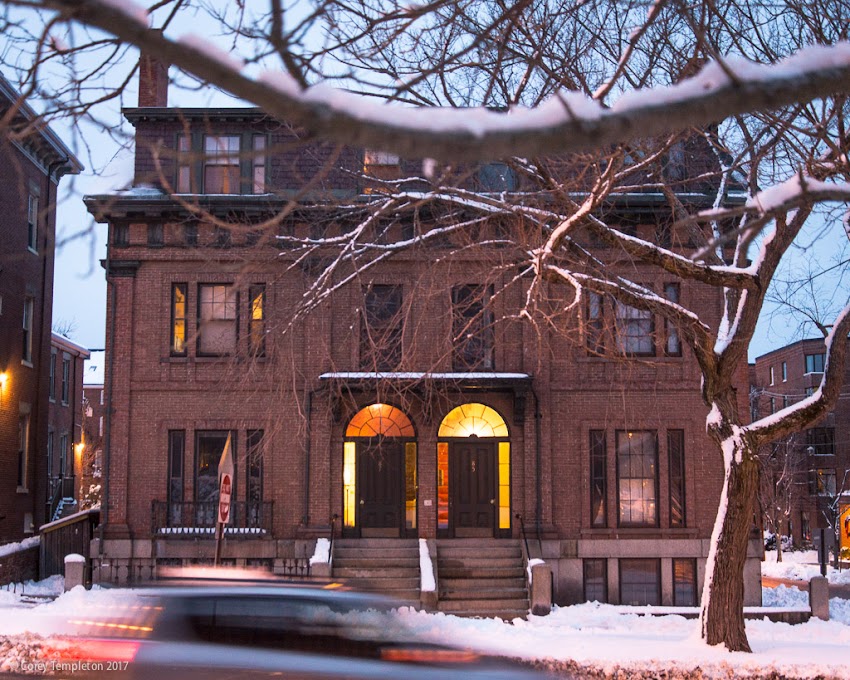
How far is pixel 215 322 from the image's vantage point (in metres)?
25.1

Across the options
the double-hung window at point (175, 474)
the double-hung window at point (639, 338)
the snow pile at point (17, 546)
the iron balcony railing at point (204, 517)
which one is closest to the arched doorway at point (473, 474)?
the double-hung window at point (639, 338)

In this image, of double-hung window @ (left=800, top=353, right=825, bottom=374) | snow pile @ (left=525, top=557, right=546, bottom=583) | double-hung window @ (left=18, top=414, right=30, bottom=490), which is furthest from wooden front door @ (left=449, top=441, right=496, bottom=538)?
double-hung window @ (left=800, top=353, right=825, bottom=374)

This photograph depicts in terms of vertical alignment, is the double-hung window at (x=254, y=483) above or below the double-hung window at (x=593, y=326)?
below

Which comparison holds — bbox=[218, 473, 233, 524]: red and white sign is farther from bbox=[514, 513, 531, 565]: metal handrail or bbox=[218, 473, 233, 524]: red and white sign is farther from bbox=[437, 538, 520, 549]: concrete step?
bbox=[514, 513, 531, 565]: metal handrail

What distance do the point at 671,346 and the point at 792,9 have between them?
14.1 meters

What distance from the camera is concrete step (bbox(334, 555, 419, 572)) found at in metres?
23.4

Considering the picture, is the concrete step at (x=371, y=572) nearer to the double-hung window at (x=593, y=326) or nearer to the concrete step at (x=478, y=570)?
the concrete step at (x=478, y=570)

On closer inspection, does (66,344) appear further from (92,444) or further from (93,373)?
(93,373)

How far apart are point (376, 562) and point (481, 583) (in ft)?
8.38

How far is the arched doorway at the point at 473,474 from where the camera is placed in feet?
80.9

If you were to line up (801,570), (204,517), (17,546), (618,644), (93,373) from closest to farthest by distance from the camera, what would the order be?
(618,644) < (204,517) < (17,546) < (801,570) < (93,373)

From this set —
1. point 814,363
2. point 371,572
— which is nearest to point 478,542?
point 371,572

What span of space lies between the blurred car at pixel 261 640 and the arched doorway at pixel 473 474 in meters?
15.8

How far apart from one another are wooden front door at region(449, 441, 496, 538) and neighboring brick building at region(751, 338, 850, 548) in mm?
33217
